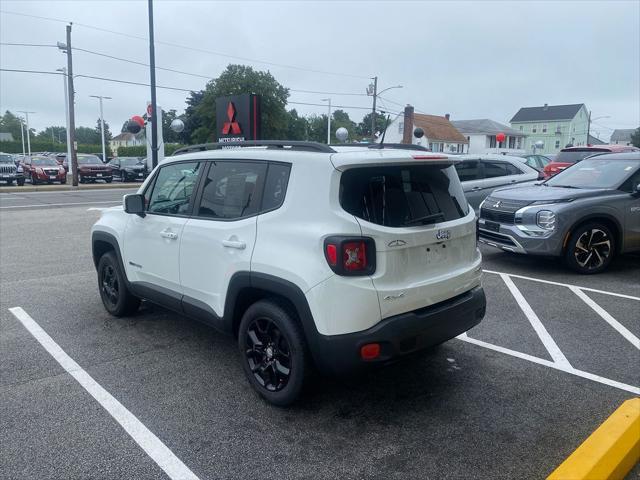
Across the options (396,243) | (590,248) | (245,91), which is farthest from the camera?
(245,91)

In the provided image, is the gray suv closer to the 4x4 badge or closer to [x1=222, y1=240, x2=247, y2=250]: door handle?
the 4x4 badge

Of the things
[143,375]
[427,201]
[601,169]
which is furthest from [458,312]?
[601,169]

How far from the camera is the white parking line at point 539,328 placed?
14.5ft

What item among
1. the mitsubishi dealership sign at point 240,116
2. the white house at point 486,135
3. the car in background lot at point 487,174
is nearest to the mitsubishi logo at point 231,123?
the mitsubishi dealership sign at point 240,116

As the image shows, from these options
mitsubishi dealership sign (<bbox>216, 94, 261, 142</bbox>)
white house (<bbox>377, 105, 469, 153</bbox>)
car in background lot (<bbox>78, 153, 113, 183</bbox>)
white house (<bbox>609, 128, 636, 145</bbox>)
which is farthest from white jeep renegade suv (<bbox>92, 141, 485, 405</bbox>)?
white house (<bbox>609, 128, 636, 145</bbox>)

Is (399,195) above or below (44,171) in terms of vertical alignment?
above

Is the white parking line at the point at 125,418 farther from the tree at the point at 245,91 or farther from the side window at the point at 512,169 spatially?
the tree at the point at 245,91

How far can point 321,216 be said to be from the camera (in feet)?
10.3

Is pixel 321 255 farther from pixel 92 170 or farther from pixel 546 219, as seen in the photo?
pixel 92 170

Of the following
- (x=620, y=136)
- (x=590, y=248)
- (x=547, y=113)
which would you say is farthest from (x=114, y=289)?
(x=620, y=136)

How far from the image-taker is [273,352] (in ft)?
11.6

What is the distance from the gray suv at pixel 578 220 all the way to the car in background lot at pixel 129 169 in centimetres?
2859

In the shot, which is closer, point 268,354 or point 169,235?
point 268,354

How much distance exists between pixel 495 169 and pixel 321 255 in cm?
861
